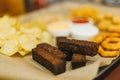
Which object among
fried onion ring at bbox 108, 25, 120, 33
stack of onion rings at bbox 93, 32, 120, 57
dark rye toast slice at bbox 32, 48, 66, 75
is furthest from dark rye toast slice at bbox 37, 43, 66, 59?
fried onion ring at bbox 108, 25, 120, 33

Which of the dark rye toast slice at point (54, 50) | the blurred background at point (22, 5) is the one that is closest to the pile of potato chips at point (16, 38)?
the dark rye toast slice at point (54, 50)

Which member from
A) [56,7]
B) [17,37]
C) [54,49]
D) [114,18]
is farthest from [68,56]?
[56,7]

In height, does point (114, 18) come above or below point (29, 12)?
above

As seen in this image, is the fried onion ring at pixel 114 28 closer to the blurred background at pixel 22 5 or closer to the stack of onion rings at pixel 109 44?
the stack of onion rings at pixel 109 44

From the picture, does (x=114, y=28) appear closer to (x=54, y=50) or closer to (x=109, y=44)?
(x=109, y=44)

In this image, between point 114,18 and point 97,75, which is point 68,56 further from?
point 114,18

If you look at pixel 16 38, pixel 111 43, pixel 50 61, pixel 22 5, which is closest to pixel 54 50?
pixel 50 61

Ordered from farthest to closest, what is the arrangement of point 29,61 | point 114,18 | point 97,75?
point 114,18 → point 29,61 → point 97,75
